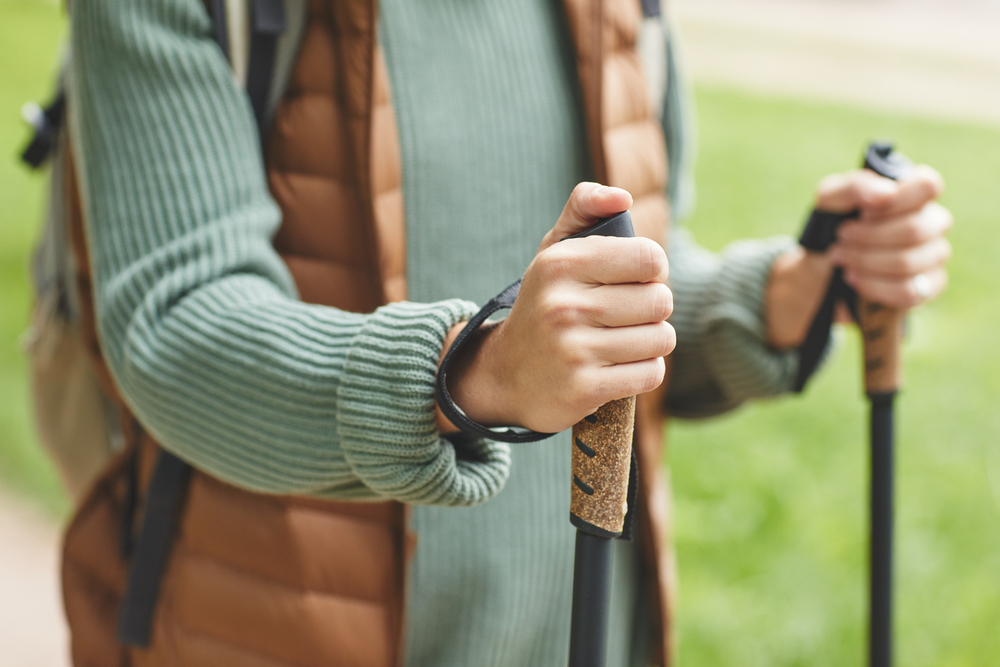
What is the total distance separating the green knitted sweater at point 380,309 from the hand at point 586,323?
126mm

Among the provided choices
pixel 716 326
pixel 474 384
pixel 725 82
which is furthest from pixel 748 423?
pixel 725 82

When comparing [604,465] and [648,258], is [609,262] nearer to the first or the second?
[648,258]

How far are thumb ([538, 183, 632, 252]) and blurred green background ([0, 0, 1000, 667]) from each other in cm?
111

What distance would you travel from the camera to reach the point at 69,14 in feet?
4.09

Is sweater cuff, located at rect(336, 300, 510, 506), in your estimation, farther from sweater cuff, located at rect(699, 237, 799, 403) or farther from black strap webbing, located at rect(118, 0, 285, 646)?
sweater cuff, located at rect(699, 237, 799, 403)

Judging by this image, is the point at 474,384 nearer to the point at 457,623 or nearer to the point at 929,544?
the point at 457,623

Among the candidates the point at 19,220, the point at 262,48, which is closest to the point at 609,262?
the point at 262,48

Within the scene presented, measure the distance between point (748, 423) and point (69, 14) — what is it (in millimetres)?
3209

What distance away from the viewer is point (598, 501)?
99 centimetres

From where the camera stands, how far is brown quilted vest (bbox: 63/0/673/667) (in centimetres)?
123

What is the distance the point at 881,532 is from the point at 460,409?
36.9 inches

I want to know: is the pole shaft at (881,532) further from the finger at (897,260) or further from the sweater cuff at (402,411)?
the sweater cuff at (402,411)

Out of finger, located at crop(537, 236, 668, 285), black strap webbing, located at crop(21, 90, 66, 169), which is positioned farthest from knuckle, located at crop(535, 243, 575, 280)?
black strap webbing, located at crop(21, 90, 66, 169)

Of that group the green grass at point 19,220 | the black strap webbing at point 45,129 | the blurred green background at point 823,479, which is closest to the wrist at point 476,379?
the black strap webbing at point 45,129
